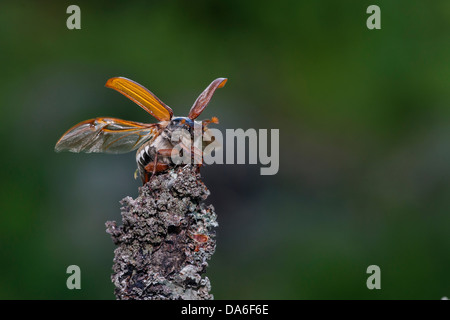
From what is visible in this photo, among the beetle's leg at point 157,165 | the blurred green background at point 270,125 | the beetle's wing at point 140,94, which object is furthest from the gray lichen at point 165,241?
the blurred green background at point 270,125

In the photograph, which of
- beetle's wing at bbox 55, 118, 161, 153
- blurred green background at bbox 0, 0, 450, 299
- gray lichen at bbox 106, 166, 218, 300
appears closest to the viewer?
gray lichen at bbox 106, 166, 218, 300

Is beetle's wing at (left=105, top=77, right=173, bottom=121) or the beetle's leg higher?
beetle's wing at (left=105, top=77, right=173, bottom=121)

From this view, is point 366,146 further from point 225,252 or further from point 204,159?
point 204,159

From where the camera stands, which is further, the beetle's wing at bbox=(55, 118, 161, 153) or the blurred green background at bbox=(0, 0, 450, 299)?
the blurred green background at bbox=(0, 0, 450, 299)

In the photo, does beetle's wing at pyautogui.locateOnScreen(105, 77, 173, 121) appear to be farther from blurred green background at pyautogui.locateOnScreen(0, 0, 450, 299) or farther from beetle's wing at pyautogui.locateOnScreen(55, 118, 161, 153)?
blurred green background at pyautogui.locateOnScreen(0, 0, 450, 299)

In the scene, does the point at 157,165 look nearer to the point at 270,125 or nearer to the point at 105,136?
the point at 105,136

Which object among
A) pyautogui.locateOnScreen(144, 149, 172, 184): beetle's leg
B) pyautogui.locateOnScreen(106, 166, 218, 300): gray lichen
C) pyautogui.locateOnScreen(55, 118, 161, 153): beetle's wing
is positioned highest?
pyautogui.locateOnScreen(55, 118, 161, 153): beetle's wing

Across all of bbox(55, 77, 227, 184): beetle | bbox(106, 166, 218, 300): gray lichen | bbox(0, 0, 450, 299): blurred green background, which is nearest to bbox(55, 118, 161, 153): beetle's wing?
bbox(55, 77, 227, 184): beetle
